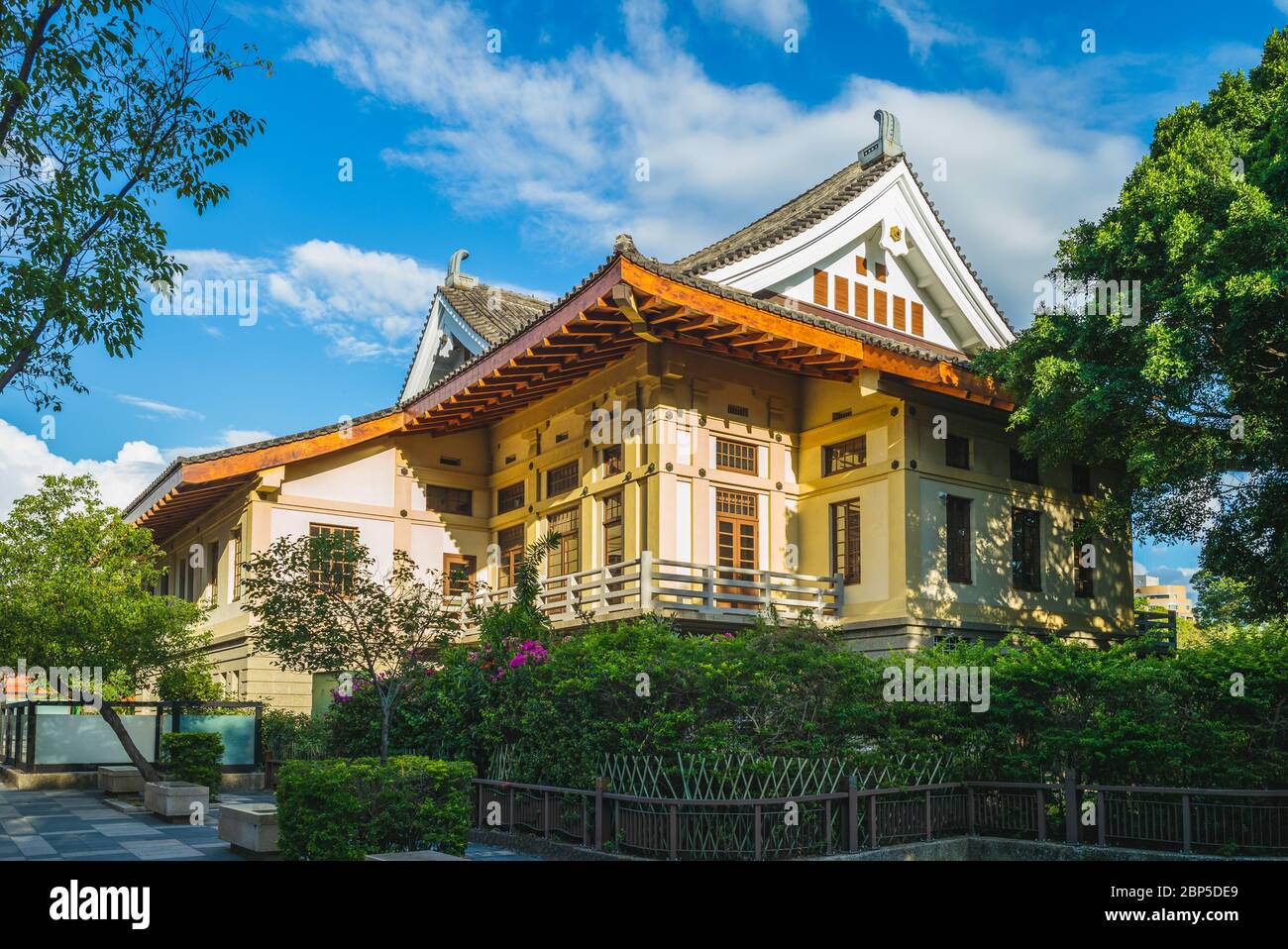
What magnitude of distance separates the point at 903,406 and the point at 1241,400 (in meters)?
5.99

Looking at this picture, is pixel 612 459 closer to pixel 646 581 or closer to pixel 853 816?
pixel 646 581

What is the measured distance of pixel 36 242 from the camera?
1161 centimetres

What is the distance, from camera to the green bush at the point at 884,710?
1400cm

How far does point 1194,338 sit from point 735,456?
895 centimetres

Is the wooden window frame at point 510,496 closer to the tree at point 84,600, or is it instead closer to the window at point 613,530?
the window at point 613,530

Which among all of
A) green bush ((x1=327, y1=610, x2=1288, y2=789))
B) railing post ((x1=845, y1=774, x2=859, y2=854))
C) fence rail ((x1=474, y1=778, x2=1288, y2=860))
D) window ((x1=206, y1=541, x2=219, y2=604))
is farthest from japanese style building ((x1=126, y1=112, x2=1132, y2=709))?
railing post ((x1=845, y1=774, x2=859, y2=854))

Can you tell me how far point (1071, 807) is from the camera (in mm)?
14234

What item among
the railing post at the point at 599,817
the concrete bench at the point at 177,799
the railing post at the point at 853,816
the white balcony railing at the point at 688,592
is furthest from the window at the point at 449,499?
the railing post at the point at 853,816

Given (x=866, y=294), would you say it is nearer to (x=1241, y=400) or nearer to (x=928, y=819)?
(x=1241, y=400)

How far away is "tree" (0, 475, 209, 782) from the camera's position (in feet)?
64.5

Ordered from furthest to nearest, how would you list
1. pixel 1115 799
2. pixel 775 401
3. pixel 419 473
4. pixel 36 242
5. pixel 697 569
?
pixel 419 473
pixel 775 401
pixel 697 569
pixel 1115 799
pixel 36 242

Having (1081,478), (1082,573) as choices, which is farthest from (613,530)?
(1081,478)

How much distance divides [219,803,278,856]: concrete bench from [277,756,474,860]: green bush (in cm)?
61

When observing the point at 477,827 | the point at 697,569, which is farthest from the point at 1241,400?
the point at 477,827
